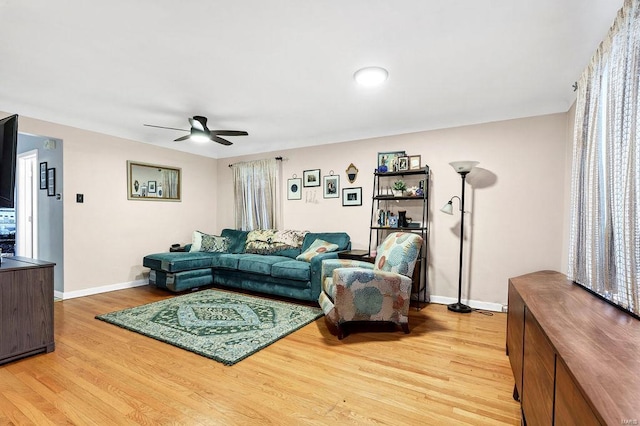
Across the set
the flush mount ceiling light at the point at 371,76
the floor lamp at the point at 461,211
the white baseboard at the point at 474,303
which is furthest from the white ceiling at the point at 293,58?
the white baseboard at the point at 474,303

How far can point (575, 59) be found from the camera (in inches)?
93.4

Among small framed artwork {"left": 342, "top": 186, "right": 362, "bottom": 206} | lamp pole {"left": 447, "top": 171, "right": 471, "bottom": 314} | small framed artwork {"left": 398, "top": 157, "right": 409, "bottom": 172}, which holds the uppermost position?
small framed artwork {"left": 398, "top": 157, "right": 409, "bottom": 172}

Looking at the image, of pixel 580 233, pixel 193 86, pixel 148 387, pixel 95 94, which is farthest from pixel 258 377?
pixel 95 94

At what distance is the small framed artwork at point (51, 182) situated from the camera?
407 centimetres

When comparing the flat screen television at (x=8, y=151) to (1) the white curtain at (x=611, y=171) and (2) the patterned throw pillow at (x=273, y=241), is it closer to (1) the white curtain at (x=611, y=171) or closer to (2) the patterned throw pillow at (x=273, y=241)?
(2) the patterned throw pillow at (x=273, y=241)

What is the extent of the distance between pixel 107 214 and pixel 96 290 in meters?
1.05

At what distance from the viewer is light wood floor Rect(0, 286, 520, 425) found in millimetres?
1681

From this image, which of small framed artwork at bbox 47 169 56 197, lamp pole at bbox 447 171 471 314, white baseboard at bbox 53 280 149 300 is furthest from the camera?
small framed artwork at bbox 47 169 56 197

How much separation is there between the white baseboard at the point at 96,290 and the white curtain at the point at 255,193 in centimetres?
180

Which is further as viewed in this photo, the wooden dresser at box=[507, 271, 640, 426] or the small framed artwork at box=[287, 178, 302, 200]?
the small framed artwork at box=[287, 178, 302, 200]

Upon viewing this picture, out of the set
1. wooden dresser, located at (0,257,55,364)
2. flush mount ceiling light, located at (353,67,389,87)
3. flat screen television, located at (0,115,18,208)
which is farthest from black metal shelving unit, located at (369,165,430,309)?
flat screen television, located at (0,115,18,208)

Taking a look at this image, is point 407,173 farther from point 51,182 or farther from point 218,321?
point 51,182

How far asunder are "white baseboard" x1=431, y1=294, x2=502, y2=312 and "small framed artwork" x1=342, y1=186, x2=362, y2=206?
1609 millimetres

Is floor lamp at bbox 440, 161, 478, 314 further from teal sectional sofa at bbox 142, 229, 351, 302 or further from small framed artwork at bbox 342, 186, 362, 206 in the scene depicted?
teal sectional sofa at bbox 142, 229, 351, 302
